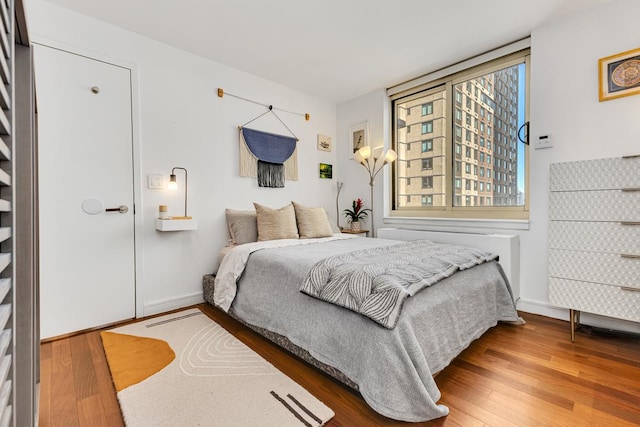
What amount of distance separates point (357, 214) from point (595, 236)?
240 cm

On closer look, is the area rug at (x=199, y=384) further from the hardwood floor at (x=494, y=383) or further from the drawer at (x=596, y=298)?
the drawer at (x=596, y=298)

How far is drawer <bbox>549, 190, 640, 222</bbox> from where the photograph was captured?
189cm

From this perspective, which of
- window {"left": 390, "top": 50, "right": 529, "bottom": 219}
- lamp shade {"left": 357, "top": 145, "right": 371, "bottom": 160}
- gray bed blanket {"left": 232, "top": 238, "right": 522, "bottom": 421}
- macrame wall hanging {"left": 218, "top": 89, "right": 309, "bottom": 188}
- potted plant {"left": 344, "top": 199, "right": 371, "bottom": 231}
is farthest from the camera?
potted plant {"left": 344, "top": 199, "right": 371, "bottom": 231}

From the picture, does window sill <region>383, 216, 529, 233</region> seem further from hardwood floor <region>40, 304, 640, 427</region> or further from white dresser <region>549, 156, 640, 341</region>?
hardwood floor <region>40, 304, 640, 427</region>

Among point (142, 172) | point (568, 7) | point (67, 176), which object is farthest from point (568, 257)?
point (67, 176)

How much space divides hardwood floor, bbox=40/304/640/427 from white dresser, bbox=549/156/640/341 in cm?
30

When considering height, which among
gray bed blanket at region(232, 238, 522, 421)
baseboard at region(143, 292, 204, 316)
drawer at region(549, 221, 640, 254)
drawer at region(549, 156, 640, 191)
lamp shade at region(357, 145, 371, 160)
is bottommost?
baseboard at region(143, 292, 204, 316)

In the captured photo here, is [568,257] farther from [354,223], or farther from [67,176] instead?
[67,176]

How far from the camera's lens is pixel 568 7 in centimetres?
228

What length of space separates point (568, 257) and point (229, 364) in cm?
239

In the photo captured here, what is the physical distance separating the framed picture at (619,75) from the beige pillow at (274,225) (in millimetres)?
2751

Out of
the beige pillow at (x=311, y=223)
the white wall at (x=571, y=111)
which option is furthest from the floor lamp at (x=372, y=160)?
the white wall at (x=571, y=111)

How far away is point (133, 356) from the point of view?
1902 mm

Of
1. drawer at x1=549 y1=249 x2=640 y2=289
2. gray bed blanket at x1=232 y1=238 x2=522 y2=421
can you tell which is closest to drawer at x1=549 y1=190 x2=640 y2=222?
drawer at x1=549 y1=249 x2=640 y2=289
